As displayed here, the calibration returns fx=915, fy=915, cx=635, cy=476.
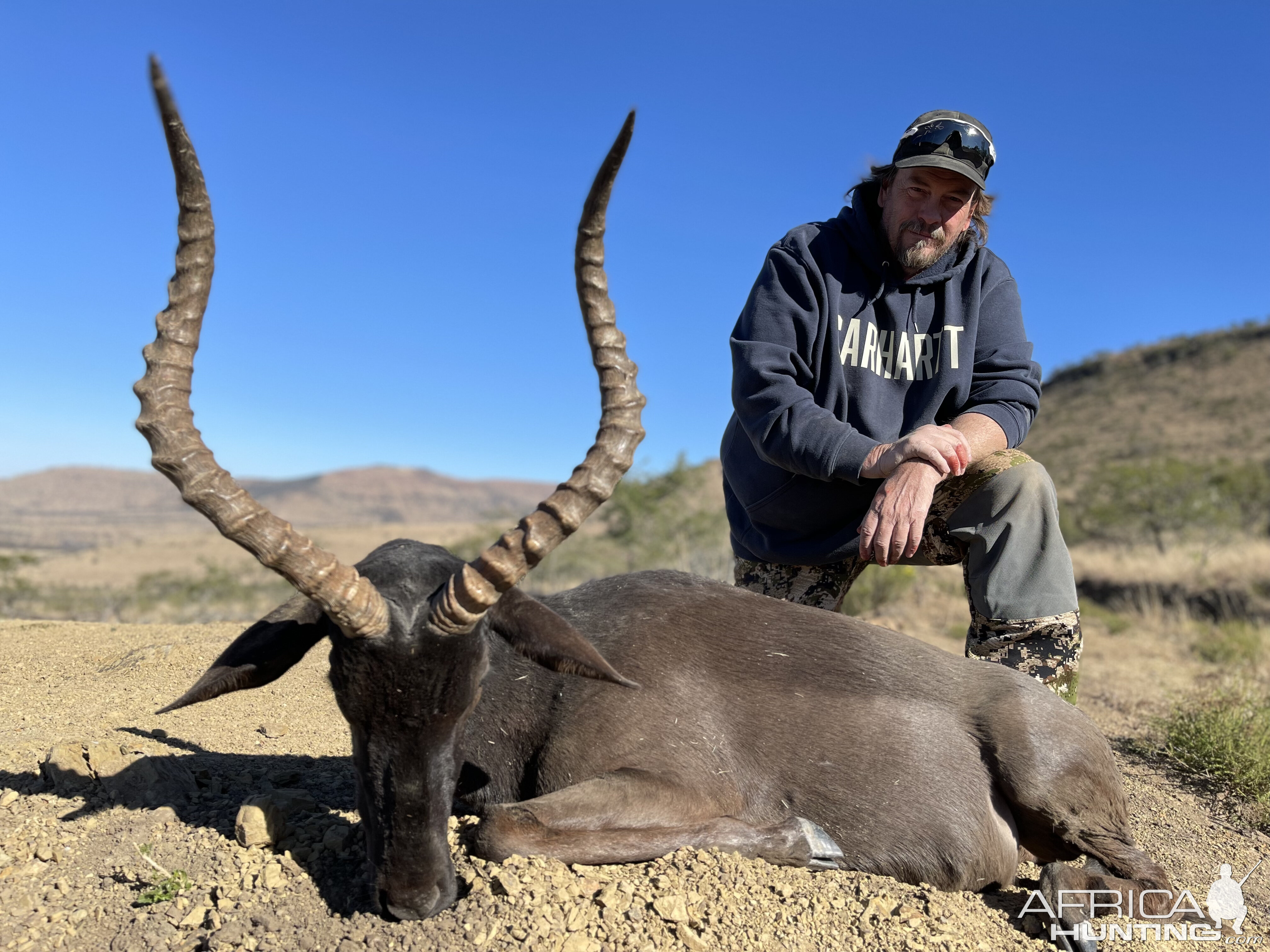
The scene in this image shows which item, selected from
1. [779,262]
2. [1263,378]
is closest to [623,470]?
[779,262]

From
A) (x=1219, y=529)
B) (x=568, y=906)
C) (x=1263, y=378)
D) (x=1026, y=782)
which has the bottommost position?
(x=568, y=906)

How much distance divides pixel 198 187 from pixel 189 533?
3524 inches

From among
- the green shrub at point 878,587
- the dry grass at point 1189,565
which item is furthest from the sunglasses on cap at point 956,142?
the dry grass at point 1189,565

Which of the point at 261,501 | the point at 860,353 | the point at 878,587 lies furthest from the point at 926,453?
the point at 261,501

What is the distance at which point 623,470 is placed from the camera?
10.6 ft

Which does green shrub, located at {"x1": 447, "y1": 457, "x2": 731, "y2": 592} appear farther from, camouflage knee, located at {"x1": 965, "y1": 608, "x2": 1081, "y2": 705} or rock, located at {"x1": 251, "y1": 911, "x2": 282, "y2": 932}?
rock, located at {"x1": 251, "y1": 911, "x2": 282, "y2": 932}

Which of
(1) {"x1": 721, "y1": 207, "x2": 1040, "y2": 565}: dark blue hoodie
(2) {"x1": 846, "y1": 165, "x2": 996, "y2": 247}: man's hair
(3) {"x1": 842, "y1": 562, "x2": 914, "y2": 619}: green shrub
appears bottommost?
(3) {"x1": 842, "y1": 562, "x2": 914, "y2": 619}: green shrub

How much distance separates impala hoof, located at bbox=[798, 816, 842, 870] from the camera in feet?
12.4

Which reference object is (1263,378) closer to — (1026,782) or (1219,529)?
(1219,529)

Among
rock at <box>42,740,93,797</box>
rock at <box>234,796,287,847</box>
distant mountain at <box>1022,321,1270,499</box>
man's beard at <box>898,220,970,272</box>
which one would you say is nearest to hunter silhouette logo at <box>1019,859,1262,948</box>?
rock at <box>234,796,287,847</box>

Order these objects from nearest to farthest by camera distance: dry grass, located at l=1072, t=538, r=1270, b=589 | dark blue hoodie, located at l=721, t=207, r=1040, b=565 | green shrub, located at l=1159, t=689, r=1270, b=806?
dark blue hoodie, located at l=721, t=207, r=1040, b=565 < green shrub, located at l=1159, t=689, r=1270, b=806 < dry grass, located at l=1072, t=538, r=1270, b=589

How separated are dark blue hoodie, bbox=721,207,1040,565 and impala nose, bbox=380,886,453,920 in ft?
9.54

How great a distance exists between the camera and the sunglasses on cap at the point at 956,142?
5102 mm

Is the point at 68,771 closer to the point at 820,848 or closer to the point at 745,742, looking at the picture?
the point at 745,742
